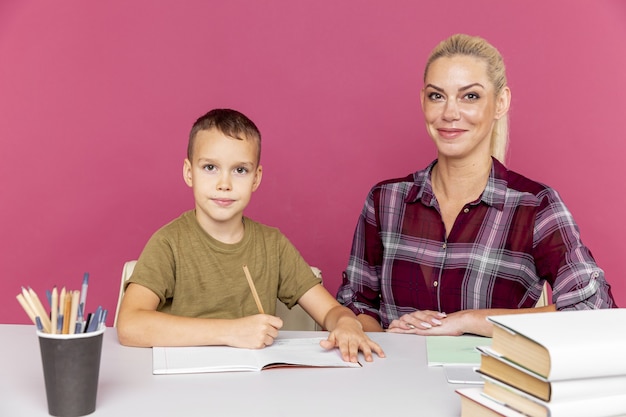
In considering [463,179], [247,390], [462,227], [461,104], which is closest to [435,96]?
[461,104]

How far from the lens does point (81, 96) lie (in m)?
3.12

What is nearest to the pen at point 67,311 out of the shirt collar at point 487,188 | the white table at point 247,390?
the white table at point 247,390

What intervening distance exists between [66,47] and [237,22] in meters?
0.68

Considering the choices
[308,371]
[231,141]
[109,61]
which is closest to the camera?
[308,371]

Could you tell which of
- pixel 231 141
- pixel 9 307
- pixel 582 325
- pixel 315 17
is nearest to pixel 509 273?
pixel 231 141

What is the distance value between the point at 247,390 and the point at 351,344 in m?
0.33

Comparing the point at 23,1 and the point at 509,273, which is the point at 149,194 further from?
the point at 509,273

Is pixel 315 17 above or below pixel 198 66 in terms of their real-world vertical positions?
above

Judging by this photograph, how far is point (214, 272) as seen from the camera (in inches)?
81.0

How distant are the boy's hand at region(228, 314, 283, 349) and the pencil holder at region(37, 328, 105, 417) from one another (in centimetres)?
46

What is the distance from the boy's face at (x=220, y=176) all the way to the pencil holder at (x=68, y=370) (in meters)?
0.77

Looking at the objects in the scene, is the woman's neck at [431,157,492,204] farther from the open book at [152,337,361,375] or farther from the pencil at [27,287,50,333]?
the pencil at [27,287,50,333]

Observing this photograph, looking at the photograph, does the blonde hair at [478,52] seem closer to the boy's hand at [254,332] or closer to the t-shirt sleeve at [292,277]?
the t-shirt sleeve at [292,277]

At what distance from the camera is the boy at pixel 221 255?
1996 mm
